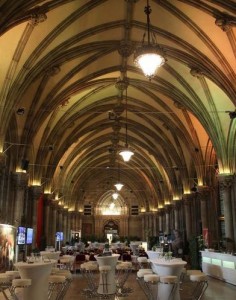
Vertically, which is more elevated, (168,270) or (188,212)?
(188,212)

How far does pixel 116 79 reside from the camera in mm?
19141

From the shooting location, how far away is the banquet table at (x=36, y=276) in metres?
8.02

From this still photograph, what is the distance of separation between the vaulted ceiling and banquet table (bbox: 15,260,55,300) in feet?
19.1

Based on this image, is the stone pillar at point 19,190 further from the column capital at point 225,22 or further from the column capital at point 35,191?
the column capital at point 225,22

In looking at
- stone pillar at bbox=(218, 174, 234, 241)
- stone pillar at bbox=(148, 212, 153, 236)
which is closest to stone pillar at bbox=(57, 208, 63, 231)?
stone pillar at bbox=(148, 212, 153, 236)

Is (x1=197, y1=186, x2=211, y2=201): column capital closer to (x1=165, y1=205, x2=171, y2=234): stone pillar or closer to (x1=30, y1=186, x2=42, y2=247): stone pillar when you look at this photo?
(x1=30, y1=186, x2=42, y2=247): stone pillar

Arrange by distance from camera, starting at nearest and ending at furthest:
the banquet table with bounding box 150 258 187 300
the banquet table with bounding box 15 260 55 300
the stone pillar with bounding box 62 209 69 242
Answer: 1. the banquet table with bounding box 15 260 55 300
2. the banquet table with bounding box 150 258 187 300
3. the stone pillar with bounding box 62 209 69 242

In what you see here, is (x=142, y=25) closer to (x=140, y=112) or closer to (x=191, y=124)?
(x=191, y=124)

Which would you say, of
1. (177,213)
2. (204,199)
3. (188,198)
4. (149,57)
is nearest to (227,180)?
(204,199)

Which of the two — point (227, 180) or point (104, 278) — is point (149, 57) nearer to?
point (104, 278)

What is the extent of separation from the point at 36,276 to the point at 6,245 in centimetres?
443

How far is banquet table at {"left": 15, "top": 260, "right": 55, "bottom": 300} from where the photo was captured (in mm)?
8023

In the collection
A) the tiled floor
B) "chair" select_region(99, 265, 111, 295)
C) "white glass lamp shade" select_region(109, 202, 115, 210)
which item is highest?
"white glass lamp shade" select_region(109, 202, 115, 210)

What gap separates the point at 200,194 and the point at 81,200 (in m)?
24.5
